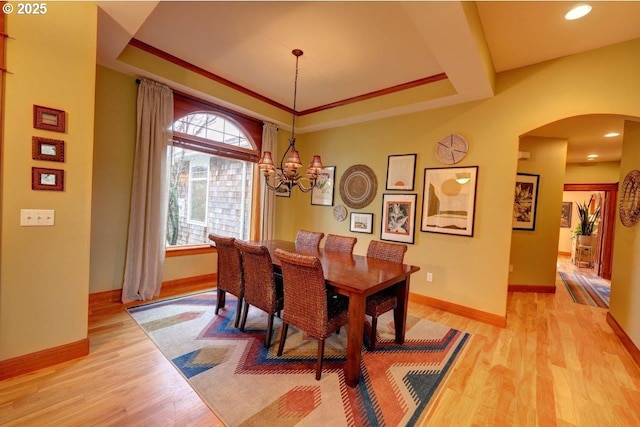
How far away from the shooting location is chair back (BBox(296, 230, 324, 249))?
350 centimetres

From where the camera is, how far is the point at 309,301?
204 cm

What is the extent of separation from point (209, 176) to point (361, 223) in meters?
2.61

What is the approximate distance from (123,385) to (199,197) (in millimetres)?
2902

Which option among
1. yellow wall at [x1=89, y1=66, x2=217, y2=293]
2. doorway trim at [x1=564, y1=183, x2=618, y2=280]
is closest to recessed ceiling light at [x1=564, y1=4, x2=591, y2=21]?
yellow wall at [x1=89, y1=66, x2=217, y2=293]

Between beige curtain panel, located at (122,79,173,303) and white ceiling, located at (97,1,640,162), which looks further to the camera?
beige curtain panel, located at (122,79,173,303)

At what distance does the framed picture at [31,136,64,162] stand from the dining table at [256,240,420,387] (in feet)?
5.96

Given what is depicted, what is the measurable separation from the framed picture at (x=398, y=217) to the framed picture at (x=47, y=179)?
3.57m

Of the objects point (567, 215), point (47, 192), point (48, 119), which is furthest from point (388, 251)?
point (567, 215)

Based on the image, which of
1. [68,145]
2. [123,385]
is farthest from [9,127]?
[123,385]

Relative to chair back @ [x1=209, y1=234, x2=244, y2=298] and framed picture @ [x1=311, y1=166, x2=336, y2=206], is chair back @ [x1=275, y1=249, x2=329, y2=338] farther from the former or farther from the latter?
framed picture @ [x1=311, y1=166, x2=336, y2=206]

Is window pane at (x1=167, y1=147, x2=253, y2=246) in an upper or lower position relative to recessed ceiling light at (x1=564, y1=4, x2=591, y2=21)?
lower

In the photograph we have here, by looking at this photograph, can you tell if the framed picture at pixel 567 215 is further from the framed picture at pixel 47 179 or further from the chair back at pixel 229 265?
the framed picture at pixel 47 179

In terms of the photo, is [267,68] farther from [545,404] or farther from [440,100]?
[545,404]

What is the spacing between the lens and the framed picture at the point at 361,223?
13.8 ft
